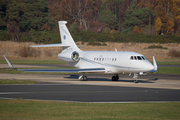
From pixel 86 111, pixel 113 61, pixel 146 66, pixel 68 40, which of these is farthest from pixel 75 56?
pixel 86 111

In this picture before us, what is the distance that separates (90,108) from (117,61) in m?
14.1

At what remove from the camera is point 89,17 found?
11031 cm

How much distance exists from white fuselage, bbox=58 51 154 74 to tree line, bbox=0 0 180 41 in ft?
161

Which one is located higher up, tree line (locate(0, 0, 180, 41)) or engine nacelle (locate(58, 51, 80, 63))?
tree line (locate(0, 0, 180, 41))

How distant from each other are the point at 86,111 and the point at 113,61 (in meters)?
15.1

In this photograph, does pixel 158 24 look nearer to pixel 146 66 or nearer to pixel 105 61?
pixel 105 61

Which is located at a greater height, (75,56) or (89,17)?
(89,17)

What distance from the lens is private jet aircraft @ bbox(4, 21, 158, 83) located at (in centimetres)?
2575

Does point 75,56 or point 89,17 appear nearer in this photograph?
point 75,56

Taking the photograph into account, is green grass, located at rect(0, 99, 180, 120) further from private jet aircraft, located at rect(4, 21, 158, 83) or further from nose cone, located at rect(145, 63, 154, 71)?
private jet aircraft, located at rect(4, 21, 158, 83)

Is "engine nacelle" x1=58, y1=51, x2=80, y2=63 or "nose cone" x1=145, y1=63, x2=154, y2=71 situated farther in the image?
"engine nacelle" x1=58, y1=51, x2=80, y2=63

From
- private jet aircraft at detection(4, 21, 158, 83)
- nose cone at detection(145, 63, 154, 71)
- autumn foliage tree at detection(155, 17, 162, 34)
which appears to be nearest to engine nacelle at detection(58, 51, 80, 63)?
private jet aircraft at detection(4, 21, 158, 83)

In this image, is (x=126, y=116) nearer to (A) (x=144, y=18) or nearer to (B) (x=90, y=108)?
(B) (x=90, y=108)

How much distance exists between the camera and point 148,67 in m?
24.9
